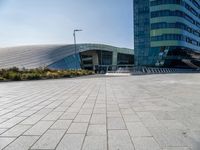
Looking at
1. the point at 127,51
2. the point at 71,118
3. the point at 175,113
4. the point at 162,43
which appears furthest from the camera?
the point at 127,51

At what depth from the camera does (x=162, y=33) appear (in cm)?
5797

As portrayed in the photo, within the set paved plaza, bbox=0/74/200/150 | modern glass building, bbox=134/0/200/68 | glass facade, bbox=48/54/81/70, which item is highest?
modern glass building, bbox=134/0/200/68

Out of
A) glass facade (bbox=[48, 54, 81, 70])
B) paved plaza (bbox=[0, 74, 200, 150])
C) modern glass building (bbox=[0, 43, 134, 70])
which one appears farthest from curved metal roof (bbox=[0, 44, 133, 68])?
paved plaza (bbox=[0, 74, 200, 150])

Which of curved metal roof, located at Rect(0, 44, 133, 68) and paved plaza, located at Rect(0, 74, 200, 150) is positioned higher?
curved metal roof, located at Rect(0, 44, 133, 68)

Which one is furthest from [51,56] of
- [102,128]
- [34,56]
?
[102,128]

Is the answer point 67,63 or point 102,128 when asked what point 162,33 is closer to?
point 67,63

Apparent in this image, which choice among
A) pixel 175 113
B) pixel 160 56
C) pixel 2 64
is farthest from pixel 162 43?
pixel 175 113

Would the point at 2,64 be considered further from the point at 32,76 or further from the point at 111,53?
the point at 111,53

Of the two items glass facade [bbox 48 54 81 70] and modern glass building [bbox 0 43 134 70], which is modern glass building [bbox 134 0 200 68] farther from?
glass facade [bbox 48 54 81 70]

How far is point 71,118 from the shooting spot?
5699 mm

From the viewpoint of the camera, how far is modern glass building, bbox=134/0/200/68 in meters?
57.6

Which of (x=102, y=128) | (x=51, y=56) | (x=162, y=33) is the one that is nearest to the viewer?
(x=102, y=128)

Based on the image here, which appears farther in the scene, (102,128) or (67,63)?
(67,63)

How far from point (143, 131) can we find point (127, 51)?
8762cm
